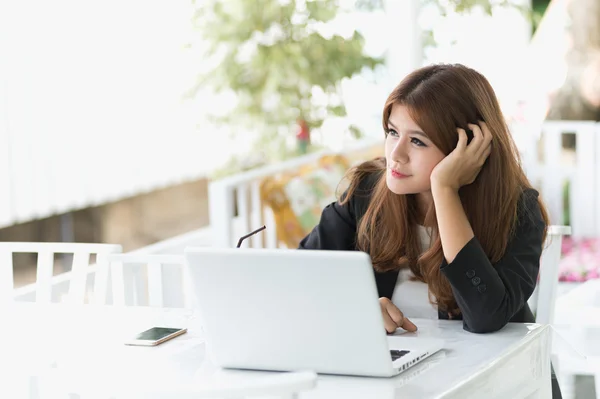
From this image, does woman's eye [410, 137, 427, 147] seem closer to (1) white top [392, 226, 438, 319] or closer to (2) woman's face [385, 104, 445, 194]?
(2) woman's face [385, 104, 445, 194]

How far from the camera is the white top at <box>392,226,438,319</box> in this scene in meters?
1.83

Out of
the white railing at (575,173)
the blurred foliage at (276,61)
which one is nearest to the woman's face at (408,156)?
the blurred foliage at (276,61)

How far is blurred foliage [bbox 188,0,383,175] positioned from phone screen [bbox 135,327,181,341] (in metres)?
2.97

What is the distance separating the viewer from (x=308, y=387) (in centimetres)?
96

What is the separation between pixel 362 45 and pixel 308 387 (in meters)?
4.02

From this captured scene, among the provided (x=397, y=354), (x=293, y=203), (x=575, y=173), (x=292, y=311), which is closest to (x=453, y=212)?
(x=397, y=354)

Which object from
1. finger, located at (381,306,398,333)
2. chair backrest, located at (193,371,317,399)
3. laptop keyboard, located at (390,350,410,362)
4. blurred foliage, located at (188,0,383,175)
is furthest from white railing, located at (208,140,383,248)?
chair backrest, located at (193,371,317,399)

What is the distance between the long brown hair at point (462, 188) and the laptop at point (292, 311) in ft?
1.33

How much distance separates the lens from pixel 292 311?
1.29 metres

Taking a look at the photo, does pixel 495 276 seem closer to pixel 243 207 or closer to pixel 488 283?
pixel 488 283

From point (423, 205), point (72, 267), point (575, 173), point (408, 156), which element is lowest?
point (575, 173)

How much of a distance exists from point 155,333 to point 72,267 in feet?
1.48

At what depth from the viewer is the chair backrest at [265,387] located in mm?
956

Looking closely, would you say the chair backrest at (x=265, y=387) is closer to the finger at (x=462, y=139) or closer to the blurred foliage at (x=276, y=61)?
the finger at (x=462, y=139)
